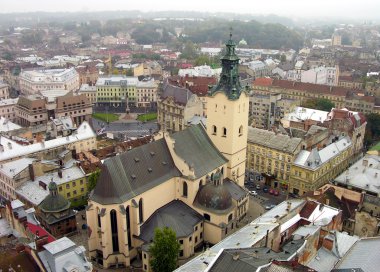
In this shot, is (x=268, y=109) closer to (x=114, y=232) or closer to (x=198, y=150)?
(x=198, y=150)

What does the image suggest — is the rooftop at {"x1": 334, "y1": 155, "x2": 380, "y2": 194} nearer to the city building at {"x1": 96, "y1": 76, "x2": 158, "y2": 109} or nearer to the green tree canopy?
the green tree canopy

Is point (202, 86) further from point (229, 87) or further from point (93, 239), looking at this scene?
point (93, 239)

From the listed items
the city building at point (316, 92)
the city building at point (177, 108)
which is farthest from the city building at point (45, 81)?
the city building at point (316, 92)

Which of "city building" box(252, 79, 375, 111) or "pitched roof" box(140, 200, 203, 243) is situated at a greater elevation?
"city building" box(252, 79, 375, 111)

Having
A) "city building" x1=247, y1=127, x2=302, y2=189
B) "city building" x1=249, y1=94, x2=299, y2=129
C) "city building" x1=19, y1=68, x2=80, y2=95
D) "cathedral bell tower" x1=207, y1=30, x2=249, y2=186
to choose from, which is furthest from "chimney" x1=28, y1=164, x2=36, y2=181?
"city building" x1=19, y1=68, x2=80, y2=95

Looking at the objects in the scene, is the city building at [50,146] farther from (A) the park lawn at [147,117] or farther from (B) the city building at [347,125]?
(B) the city building at [347,125]
